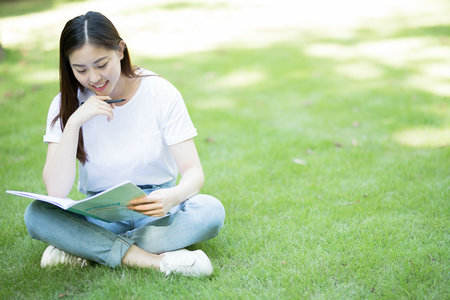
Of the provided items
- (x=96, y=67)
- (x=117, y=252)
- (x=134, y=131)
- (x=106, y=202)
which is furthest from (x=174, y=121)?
(x=117, y=252)

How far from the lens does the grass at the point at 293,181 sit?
7.91ft

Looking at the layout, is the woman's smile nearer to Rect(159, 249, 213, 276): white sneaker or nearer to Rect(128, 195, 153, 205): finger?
Rect(128, 195, 153, 205): finger

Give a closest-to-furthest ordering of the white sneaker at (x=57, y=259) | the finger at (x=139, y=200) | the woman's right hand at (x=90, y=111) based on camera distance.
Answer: the finger at (x=139, y=200) < the woman's right hand at (x=90, y=111) < the white sneaker at (x=57, y=259)

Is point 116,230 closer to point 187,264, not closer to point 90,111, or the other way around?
point 187,264

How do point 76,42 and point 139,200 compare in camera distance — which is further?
point 76,42

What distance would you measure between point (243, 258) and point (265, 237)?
0.29 meters

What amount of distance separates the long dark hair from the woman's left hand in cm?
65

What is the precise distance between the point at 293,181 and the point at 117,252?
174 cm

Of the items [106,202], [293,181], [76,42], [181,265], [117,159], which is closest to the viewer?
[106,202]

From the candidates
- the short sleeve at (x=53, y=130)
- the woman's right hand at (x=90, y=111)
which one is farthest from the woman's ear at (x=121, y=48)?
the short sleeve at (x=53, y=130)

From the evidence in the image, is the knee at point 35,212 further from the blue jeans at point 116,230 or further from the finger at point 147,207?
the finger at point 147,207

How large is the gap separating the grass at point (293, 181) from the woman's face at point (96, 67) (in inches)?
41.5

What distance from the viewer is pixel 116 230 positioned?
272 cm

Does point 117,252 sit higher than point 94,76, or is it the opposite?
point 94,76
